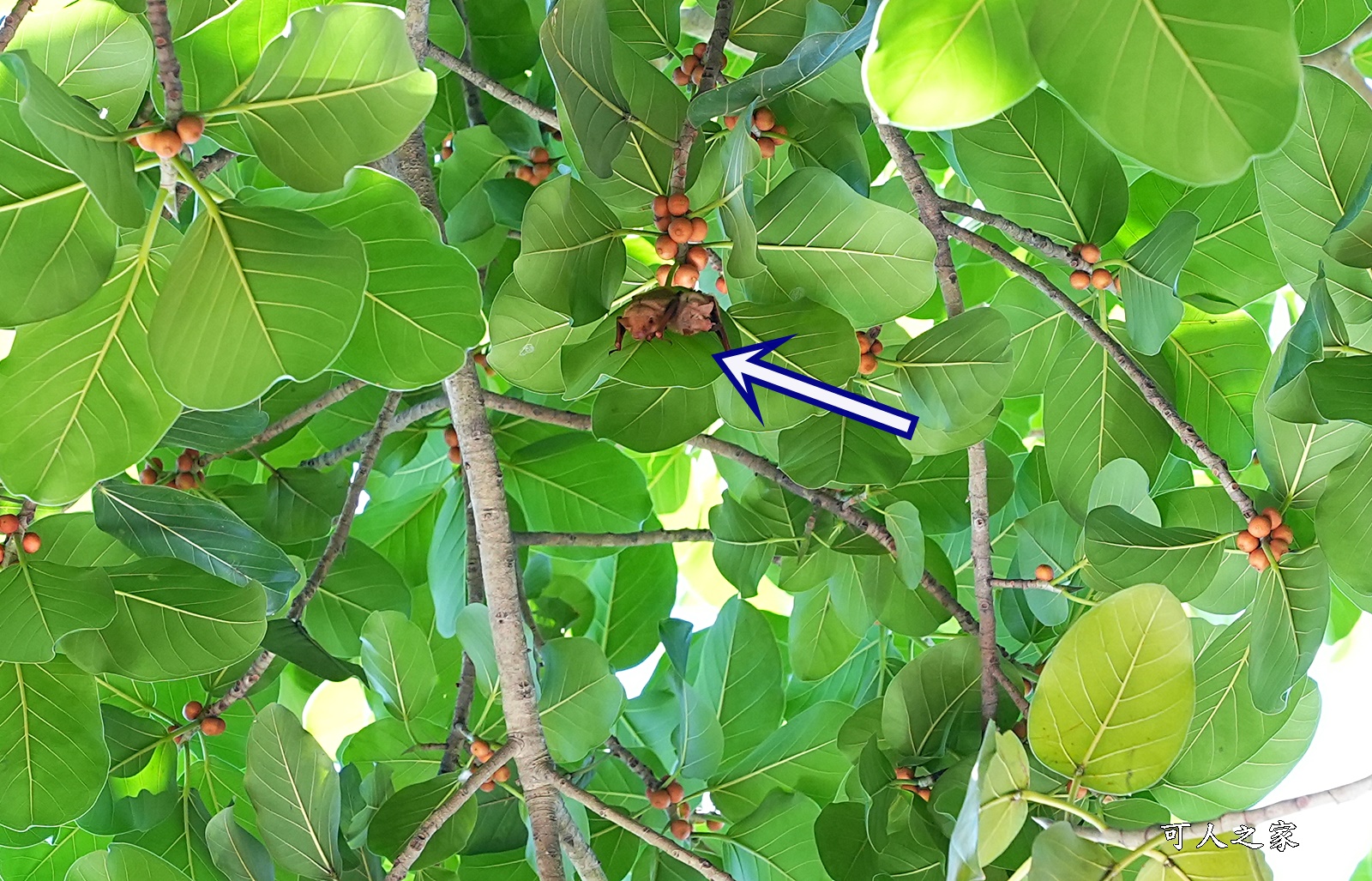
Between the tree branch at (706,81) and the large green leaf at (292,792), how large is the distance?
19.6 inches

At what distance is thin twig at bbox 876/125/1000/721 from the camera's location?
0.81 meters

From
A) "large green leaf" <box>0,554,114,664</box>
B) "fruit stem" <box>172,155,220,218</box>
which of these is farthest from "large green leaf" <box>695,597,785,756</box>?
"fruit stem" <box>172,155,220,218</box>

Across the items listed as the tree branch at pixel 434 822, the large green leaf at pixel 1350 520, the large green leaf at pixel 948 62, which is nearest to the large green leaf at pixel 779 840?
the tree branch at pixel 434 822

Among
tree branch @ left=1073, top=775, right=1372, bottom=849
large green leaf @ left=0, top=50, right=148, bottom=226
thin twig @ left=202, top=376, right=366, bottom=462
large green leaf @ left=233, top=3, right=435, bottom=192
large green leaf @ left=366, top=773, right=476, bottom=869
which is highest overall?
thin twig @ left=202, top=376, right=366, bottom=462

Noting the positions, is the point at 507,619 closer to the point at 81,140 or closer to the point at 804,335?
the point at 804,335

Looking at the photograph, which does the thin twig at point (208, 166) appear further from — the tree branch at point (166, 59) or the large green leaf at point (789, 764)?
the large green leaf at point (789, 764)

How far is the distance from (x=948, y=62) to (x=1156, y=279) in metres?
0.45

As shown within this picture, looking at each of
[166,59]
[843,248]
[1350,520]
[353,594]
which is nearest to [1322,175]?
[1350,520]

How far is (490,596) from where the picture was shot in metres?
0.94

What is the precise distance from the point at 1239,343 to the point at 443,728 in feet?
3.02

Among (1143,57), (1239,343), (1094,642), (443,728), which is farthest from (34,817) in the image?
(1239,343)

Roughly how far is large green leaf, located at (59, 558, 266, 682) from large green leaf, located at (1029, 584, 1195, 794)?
1.78 ft

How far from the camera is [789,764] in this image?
1.04 metres

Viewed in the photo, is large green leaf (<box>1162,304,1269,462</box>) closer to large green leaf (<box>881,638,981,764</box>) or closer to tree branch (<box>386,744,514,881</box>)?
large green leaf (<box>881,638,981,764</box>)
